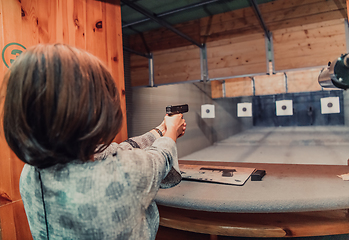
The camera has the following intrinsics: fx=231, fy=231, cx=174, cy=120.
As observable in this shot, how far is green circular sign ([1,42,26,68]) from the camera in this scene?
884 mm

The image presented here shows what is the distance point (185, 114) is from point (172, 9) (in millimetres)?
1444

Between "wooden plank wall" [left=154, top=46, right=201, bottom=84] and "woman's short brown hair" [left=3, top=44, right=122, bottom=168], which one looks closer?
"woman's short brown hair" [left=3, top=44, right=122, bottom=168]

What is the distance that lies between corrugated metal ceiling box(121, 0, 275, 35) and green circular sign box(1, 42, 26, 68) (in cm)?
144

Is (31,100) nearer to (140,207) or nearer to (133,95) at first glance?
(140,207)

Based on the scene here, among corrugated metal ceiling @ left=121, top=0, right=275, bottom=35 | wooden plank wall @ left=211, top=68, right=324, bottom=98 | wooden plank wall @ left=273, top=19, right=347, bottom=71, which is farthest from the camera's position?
wooden plank wall @ left=211, top=68, right=324, bottom=98

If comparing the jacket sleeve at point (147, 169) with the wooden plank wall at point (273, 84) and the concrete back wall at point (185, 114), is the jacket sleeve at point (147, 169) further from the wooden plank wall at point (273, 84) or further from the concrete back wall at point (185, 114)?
the wooden plank wall at point (273, 84)

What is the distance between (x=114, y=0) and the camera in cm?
A: 134

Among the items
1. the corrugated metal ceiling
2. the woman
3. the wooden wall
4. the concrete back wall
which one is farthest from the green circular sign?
the wooden wall

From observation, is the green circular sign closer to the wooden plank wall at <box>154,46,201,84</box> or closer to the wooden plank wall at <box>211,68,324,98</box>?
the wooden plank wall at <box>154,46,201,84</box>

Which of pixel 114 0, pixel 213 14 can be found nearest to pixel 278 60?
pixel 213 14

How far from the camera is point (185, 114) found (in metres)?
3.39

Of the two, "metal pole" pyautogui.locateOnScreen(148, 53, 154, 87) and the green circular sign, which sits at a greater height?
"metal pole" pyautogui.locateOnScreen(148, 53, 154, 87)

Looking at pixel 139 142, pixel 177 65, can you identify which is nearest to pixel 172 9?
pixel 177 65

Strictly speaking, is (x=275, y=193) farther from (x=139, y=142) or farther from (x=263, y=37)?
(x=263, y=37)
